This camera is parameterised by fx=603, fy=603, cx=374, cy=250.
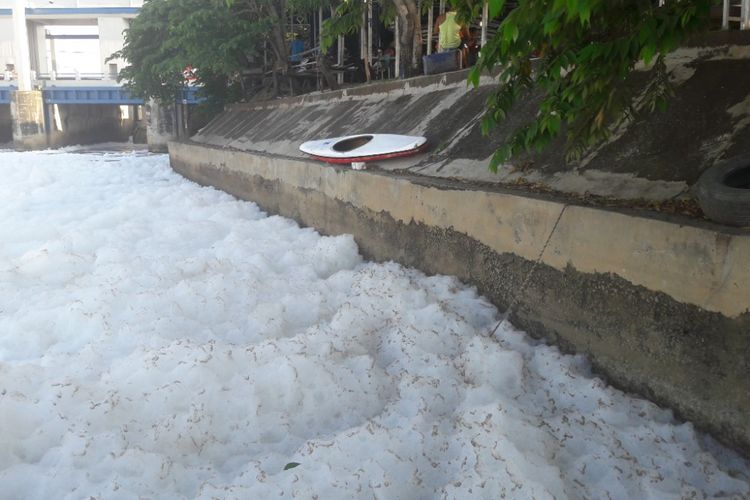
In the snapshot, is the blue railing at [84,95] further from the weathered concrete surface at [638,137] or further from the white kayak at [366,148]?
the weathered concrete surface at [638,137]

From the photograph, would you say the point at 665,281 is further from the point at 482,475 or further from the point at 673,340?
the point at 482,475

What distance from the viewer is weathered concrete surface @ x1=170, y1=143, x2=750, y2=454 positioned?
2795 millimetres

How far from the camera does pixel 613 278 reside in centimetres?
337

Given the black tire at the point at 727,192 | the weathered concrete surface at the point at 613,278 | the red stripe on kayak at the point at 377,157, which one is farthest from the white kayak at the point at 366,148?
the black tire at the point at 727,192

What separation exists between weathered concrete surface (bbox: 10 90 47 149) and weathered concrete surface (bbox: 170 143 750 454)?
3036 centimetres

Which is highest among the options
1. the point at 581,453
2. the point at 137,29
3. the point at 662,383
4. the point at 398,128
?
the point at 137,29

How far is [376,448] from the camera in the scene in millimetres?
2957

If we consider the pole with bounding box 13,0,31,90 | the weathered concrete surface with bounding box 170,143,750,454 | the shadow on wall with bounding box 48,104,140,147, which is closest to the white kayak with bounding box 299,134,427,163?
the weathered concrete surface with bounding box 170,143,750,454

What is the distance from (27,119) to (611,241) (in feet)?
109

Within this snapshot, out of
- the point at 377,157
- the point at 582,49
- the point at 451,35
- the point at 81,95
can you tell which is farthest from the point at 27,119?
the point at 582,49

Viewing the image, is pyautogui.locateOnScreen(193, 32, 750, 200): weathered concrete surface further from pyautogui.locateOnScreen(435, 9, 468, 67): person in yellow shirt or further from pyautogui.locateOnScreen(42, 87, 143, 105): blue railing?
pyautogui.locateOnScreen(42, 87, 143, 105): blue railing

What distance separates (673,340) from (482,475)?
122 cm

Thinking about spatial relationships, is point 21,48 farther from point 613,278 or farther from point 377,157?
point 613,278

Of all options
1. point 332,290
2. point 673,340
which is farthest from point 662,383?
point 332,290
